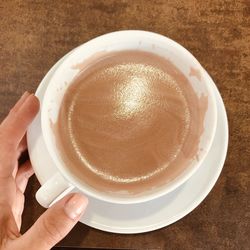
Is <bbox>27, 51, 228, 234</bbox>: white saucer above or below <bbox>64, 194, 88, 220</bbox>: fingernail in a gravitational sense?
below

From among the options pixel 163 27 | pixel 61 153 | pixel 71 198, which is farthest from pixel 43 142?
pixel 163 27

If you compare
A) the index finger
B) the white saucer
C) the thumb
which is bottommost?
the white saucer

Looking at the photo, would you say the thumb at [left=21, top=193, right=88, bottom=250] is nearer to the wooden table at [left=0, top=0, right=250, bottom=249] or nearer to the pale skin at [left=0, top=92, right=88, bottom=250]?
the pale skin at [left=0, top=92, right=88, bottom=250]

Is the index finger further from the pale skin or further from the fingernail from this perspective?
the fingernail

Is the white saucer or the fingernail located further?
the white saucer

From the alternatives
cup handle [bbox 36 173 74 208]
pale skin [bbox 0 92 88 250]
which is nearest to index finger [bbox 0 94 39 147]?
pale skin [bbox 0 92 88 250]

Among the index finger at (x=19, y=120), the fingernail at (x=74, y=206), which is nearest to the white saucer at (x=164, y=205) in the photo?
the index finger at (x=19, y=120)

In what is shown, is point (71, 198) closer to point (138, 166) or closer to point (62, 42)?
point (138, 166)

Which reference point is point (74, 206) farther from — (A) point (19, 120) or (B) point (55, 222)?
(A) point (19, 120)

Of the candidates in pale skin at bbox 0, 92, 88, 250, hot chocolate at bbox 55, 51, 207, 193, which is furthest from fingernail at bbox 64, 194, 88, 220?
hot chocolate at bbox 55, 51, 207, 193
